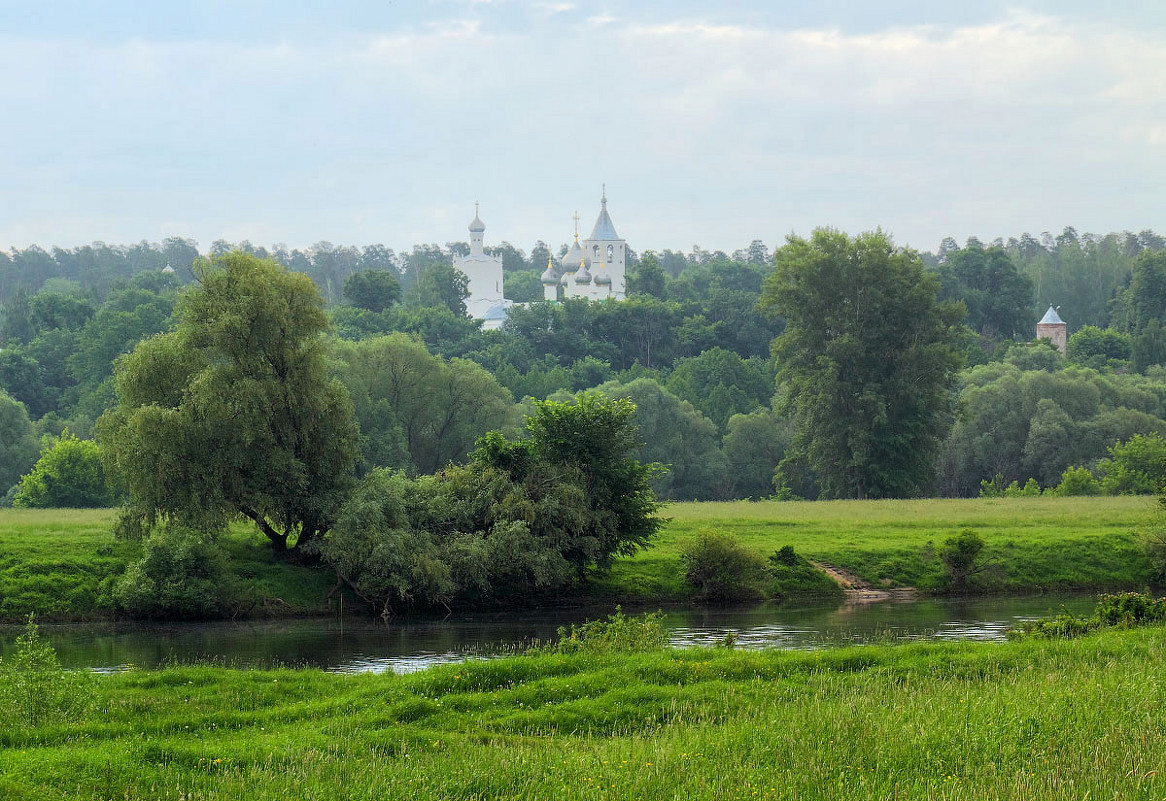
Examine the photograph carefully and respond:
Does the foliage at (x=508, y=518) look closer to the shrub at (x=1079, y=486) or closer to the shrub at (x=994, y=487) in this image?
the shrub at (x=1079, y=486)

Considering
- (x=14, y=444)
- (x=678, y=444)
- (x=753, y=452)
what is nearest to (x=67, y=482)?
(x=14, y=444)

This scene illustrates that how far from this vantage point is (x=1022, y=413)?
93812mm

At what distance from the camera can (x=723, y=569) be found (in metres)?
46.5

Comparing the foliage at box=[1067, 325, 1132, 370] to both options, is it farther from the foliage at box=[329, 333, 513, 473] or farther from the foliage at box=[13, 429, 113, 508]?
the foliage at box=[13, 429, 113, 508]

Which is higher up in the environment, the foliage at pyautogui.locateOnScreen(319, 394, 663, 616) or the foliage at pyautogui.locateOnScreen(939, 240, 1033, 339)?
the foliage at pyautogui.locateOnScreen(939, 240, 1033, 339)

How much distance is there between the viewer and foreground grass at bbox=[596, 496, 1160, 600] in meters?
49.2

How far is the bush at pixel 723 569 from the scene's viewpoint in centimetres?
4641

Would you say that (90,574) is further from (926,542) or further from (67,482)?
(67,482)

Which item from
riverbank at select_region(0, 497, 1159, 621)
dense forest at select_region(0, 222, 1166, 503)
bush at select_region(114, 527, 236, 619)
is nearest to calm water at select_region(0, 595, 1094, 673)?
bush at select_region(114, 527, 236, 619)

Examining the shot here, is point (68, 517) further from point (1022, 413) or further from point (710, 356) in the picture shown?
point (710, 356)

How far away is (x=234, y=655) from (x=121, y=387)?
51.0 feet

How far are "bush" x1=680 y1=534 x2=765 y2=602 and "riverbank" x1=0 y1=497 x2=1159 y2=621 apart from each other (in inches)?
32.6

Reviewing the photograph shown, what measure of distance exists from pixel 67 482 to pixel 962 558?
172 feet

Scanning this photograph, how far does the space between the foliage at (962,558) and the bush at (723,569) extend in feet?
27.3
